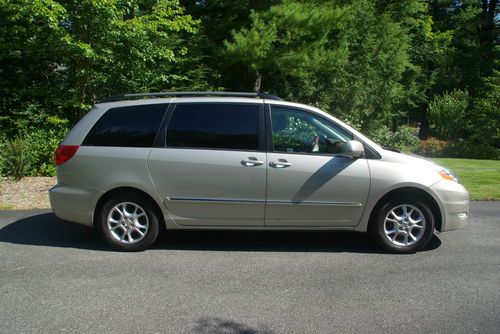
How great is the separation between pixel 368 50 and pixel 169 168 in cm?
1346

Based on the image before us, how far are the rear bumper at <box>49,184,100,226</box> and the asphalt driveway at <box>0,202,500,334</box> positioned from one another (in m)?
0.38

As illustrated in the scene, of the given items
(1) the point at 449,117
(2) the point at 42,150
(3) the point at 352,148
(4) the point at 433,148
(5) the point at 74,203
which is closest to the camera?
(3) the point at 352,148

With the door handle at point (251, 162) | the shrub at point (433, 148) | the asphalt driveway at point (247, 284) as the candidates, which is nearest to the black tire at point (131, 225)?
the asphalt driveway at point (247, 284)

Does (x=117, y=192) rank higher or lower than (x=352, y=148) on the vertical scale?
lower

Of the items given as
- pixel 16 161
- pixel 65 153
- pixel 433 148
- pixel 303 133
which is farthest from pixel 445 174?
pixel 433 148

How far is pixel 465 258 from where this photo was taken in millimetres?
5434

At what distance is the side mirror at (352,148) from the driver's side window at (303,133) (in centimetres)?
14

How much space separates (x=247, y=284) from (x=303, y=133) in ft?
6.34

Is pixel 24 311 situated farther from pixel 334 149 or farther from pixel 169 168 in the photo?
pixel 334 149

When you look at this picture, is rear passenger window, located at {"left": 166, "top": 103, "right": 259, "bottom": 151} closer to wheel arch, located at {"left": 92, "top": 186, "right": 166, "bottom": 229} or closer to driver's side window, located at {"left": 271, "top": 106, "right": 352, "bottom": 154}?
driver's side window, located at {"left": 271, "top": 106, "right": 352, "bottom": 154}

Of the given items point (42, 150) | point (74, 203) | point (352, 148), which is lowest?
point (42, 150)

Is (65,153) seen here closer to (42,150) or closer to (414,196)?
(414,196)

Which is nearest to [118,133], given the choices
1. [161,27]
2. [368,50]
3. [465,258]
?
[465,258]

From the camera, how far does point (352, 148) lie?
5.27 m
